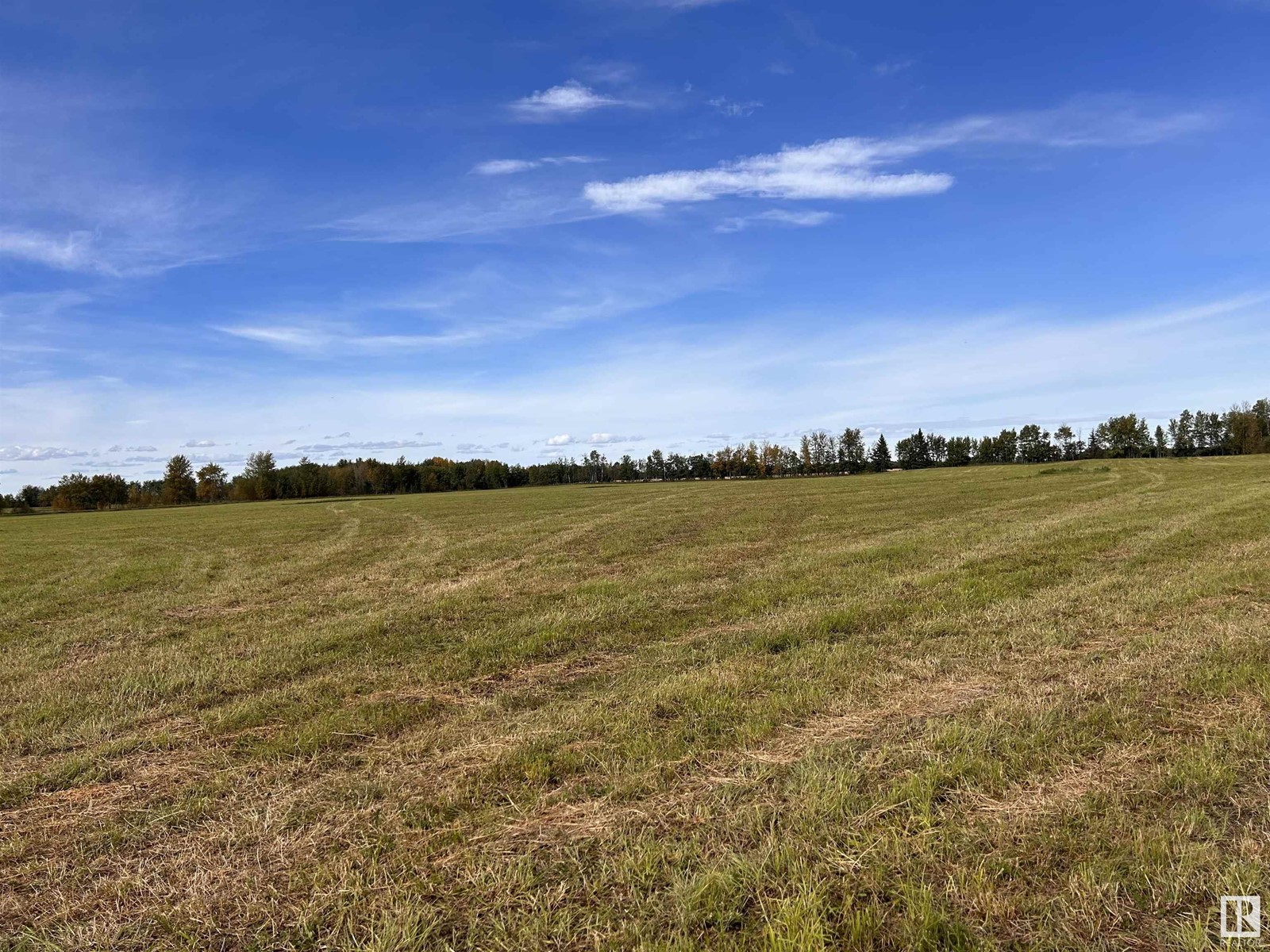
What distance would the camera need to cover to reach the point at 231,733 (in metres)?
6.83

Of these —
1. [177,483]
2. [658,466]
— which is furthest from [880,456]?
[177,483]

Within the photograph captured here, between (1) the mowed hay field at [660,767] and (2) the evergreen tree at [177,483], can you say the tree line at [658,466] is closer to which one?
(2) the evergreen tree at [177,483]

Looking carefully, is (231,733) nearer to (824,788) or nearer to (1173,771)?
(824,788)

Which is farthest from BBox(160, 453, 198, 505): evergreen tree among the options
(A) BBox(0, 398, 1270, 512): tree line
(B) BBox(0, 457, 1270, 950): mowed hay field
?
(B) BBox(0, 457, 1270, 950): mowed hay field

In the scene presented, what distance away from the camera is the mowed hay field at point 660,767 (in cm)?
378

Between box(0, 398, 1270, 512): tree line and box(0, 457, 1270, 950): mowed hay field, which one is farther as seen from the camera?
box(0, 398, 1270, 512): tree line
